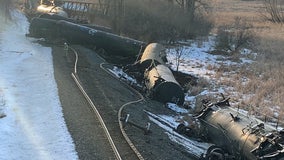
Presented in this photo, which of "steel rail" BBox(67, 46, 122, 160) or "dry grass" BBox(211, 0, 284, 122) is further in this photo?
"dry grass" BBox(211, 0, 284, 122)

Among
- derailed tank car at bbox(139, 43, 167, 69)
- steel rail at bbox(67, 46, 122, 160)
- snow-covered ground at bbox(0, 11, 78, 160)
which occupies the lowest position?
snow-covered ground at bbox(0, 11, 78, 160)

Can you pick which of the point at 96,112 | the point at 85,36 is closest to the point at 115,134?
the point at 96,112

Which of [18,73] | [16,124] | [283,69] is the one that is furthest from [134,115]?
[283,69]

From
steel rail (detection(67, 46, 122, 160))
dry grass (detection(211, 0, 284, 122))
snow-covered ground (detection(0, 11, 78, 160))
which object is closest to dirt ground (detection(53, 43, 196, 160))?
steel rail (detection(67, 46, 122, 160))

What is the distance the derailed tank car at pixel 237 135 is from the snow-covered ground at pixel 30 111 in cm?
472

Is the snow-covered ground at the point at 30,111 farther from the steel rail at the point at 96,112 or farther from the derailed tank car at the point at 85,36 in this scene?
the derailed tank car at the point at 85,36

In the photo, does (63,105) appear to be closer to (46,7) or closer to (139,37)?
(139,37)

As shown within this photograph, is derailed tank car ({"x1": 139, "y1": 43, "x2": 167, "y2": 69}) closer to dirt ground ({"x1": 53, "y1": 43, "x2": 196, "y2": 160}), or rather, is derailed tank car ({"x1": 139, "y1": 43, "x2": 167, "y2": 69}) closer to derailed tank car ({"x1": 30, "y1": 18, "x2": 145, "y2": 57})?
dirt ground ({"x1": 53, "y1": 43, "x2": 196, "y2": 160})

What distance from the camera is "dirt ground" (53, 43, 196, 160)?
40.2 ft

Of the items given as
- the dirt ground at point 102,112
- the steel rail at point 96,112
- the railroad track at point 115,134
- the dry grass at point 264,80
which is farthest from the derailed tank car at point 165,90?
the steel rail at point 96,112

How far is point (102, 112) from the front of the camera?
15.5 m

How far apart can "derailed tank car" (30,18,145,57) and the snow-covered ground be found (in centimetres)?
422

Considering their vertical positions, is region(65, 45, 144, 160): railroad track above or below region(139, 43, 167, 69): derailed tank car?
below

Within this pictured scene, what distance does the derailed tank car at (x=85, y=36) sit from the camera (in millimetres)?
→ 29905
